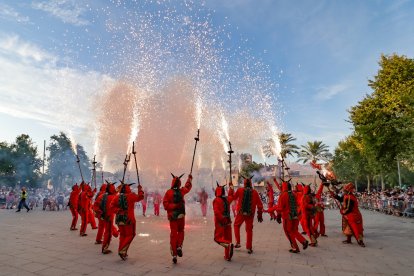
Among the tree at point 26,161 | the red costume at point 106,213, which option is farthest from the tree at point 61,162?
the red costume at point 106,213

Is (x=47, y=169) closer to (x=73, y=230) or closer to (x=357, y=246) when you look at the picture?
(x=73, y=230)

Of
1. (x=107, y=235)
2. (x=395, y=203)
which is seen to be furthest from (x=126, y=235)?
(x=395, y=203)

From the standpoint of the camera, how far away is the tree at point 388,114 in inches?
902

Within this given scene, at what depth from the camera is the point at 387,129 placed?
23578 mm

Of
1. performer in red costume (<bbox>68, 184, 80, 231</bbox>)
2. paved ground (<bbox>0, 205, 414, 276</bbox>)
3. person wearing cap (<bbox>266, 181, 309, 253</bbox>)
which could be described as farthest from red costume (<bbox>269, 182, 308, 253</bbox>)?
performer in red costume (<bbox>68, 184, 80, 231</bbox>)

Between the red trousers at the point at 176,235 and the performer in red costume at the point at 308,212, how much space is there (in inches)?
178

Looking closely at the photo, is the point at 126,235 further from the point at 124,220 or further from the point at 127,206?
the point at 127,206

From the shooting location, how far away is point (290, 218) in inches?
347

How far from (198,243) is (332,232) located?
650 centimetres

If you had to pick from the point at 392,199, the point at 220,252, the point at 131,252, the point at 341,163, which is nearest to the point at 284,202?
the point at 220,252

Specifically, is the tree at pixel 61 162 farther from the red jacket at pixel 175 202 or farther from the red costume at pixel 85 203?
the red jacket at pixel 175 202

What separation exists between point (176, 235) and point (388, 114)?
73.5ft

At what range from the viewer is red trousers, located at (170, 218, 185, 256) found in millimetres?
7404

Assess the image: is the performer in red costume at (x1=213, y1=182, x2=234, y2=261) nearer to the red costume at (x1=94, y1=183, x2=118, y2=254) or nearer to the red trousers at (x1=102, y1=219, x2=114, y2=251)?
the red costume at (x1=94, y1=183, x2=118, y2=254)
